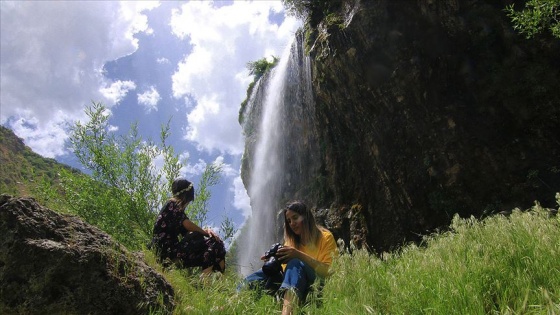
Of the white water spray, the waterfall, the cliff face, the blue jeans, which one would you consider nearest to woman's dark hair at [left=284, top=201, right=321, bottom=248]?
the blue jeans

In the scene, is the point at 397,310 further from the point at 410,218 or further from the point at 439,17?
the point at 439,17

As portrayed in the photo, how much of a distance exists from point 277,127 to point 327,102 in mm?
4907

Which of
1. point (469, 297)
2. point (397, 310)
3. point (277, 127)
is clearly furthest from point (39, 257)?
point (277, 127)

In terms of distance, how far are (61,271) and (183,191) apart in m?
2.87

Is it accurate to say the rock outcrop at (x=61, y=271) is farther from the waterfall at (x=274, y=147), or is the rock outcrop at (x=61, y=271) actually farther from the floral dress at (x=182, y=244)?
the waterfall at (x=274, y=147)

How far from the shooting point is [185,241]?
4988 millimetres

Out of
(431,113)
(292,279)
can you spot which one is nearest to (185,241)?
(292,279)

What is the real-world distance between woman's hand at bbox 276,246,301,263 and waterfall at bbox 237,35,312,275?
44.6ft

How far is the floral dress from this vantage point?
4891 mm

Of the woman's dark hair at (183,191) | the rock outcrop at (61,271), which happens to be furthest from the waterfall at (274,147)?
the rock outcrop at (61,271)

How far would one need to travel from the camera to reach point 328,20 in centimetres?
1516

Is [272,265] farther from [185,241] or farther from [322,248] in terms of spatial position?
[185,241]

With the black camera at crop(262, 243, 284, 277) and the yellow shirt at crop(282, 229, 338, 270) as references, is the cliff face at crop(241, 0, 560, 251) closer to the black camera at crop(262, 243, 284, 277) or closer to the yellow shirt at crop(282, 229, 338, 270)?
the yellow shirt at crop(282, 229, 338, 270)

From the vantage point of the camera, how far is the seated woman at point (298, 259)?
3.47m
